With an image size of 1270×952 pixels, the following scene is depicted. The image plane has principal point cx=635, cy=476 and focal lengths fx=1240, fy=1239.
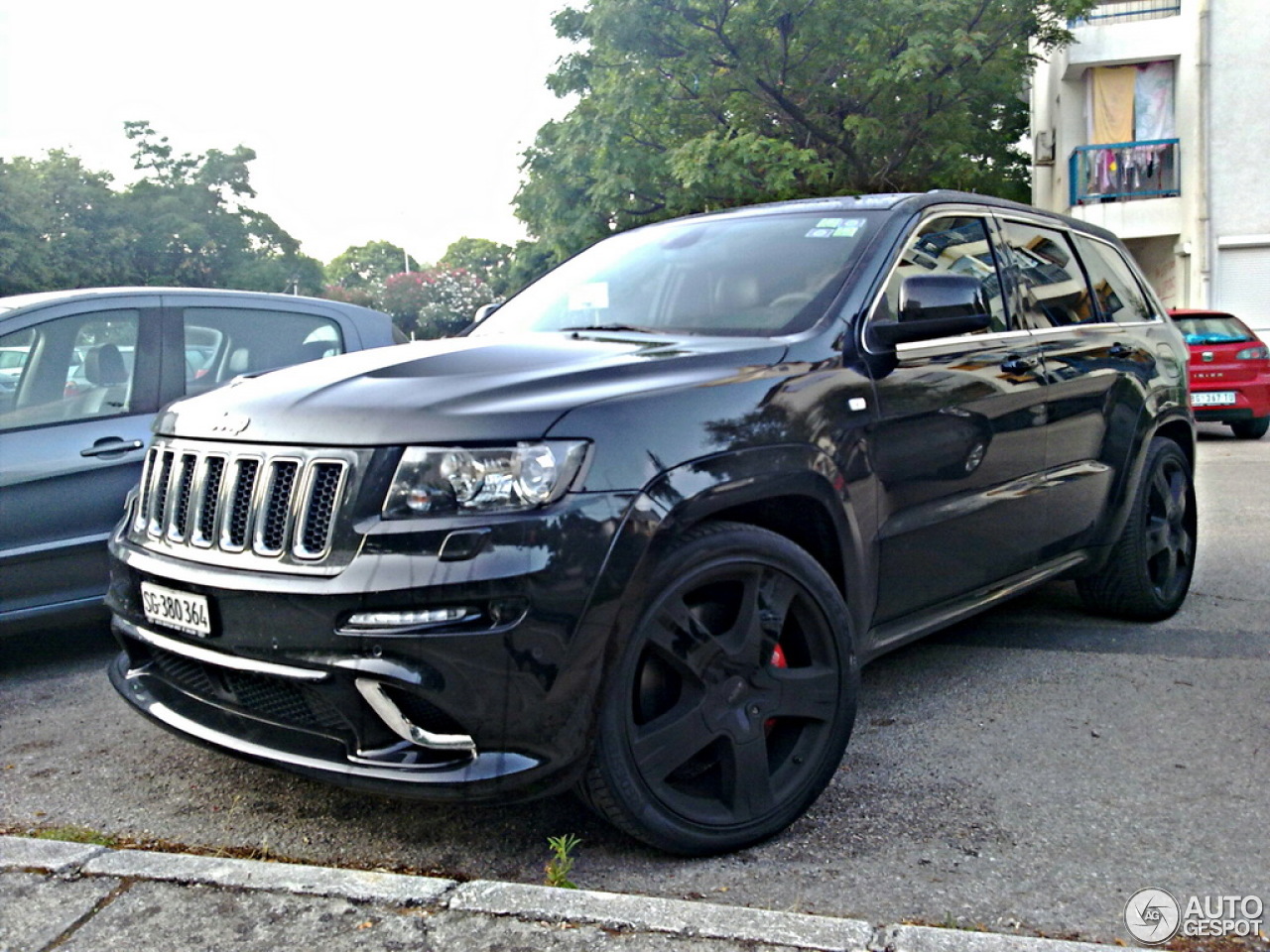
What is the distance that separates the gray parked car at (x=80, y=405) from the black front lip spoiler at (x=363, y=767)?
6.65 feet

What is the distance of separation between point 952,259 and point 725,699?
193 centimetres

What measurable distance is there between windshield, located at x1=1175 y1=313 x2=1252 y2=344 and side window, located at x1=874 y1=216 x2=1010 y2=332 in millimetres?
11083

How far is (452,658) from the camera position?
2641 mm

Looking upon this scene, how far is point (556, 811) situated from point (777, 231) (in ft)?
6.62

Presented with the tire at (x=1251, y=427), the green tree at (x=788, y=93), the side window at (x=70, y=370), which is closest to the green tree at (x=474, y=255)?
the green tree at (x=788, y=93)

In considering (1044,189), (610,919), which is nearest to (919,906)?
(610,919)

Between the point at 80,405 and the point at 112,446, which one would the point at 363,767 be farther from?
the point at 80,405

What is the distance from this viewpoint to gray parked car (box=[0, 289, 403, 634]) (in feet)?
15.8

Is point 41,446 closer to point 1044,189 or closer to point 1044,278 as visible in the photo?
point 1044,278

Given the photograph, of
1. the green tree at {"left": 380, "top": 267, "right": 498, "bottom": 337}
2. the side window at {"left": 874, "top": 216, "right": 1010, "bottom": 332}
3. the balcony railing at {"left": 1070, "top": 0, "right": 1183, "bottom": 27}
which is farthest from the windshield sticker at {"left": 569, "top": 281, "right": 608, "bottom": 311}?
the green tree at {"left": 380, "top": 267, "right": 498, "bottom": 337}

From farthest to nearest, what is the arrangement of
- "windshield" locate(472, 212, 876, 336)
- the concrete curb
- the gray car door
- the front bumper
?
the gray car door < "windshield" locate(472, 212, 876, 336) < the front bumper < the concrete curb

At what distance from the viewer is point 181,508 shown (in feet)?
10.4

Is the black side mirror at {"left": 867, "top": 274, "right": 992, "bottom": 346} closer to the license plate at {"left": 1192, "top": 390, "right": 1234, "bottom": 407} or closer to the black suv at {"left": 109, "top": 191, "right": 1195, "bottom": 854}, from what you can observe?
the black suv at {"left": 109, "top": 191, "right": 1195, "bottom": 854}

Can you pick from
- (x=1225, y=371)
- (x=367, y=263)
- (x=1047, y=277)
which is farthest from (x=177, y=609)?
(x=367, y=263)
